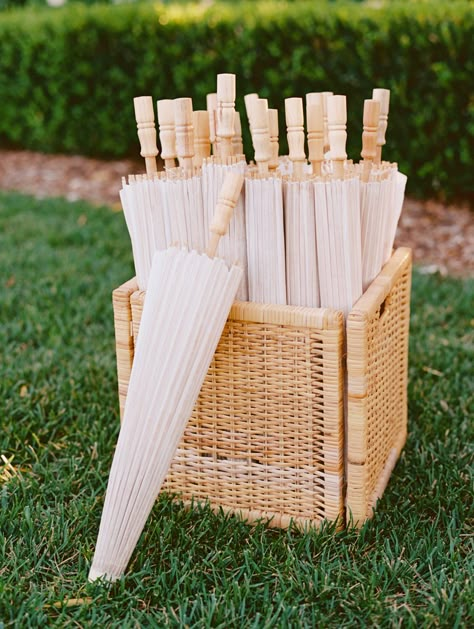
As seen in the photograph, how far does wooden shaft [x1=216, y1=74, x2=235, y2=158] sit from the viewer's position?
193cm

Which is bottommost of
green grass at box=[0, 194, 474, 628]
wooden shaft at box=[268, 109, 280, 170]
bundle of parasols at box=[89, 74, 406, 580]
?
green grass at box=[0, 194, 474, 628]

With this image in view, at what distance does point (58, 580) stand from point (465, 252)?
319 centimetres

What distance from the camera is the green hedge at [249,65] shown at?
4.54 m

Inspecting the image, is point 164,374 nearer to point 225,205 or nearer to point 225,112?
point 225,205

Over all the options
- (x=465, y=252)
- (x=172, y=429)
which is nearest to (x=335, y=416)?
(x=172, y=429)

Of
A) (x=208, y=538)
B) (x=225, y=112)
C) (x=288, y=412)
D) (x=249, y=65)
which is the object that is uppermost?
(x=225, y=112)

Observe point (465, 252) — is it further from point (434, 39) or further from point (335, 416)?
point (335, 416)

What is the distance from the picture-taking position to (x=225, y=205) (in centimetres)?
186

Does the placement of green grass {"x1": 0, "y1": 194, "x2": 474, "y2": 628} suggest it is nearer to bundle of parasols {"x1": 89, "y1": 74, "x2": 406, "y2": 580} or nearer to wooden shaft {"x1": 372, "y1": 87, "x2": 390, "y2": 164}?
bundle of parasols {"x1": 89, "y1": 74, "x2": 406, "y2": 580}

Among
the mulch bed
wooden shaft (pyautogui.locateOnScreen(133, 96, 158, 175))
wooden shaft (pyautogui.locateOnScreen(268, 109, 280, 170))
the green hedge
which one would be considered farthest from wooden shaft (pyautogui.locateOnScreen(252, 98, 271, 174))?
the green hedge

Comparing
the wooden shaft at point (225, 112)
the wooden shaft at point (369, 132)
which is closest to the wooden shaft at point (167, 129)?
the wooden shaft at point (225, 112)

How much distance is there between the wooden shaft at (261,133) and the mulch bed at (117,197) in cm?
238

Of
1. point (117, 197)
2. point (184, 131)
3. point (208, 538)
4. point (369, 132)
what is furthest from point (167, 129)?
point (117, 197)

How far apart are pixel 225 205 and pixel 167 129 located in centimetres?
26
